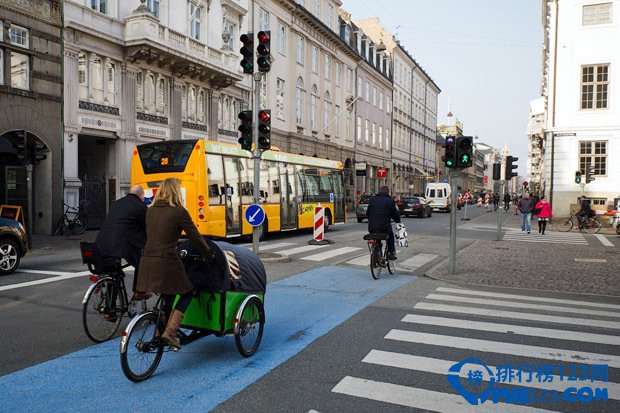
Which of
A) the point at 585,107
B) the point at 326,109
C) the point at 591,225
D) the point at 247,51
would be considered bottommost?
the point at 591,225

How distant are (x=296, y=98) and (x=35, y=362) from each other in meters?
33.8

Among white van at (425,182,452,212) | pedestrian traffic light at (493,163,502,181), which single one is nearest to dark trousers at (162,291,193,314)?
pedestrian traffic light at (493,163,502,181)

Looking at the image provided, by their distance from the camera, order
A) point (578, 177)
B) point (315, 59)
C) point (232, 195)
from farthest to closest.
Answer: point (315, 59) → point (578, 177) → point (232, 195)

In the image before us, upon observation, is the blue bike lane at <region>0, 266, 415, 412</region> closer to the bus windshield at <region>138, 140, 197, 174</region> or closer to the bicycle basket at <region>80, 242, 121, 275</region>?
the bicycle basket at <region>80, 242, 121, 275</region>

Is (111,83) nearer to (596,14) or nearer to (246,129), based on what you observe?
(246,129)

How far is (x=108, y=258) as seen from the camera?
19.2 feet

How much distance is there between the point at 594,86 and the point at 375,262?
27.3 metres

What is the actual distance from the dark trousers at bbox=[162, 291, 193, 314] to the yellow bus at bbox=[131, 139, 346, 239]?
10697 millimetres

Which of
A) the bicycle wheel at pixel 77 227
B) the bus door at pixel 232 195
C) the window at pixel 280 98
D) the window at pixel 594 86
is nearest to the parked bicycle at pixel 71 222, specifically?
the bicycle wheel at pixel 77 227

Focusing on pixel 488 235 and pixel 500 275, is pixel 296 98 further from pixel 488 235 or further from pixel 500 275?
pixel 500 275

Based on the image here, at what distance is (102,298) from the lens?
594 centimetres

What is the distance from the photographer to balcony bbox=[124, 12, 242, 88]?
22.1 meters

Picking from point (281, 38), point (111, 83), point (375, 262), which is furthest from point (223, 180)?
point (281, 38)

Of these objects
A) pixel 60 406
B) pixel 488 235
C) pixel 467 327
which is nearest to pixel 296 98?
pixel 488 235
